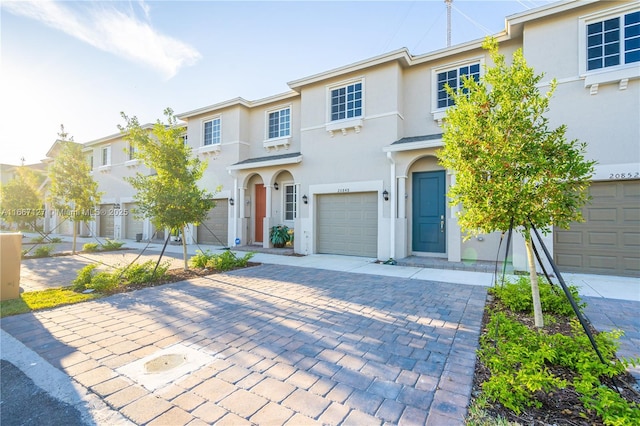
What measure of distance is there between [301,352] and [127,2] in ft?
28.3

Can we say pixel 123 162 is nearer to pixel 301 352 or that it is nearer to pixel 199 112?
pixel 199 112

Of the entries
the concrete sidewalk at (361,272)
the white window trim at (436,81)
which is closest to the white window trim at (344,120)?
the white window trim at (436,81)

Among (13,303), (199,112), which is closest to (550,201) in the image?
(13,303)

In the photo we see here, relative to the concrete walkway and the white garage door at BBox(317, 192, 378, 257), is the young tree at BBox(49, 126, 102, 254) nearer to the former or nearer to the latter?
the concrete walkway

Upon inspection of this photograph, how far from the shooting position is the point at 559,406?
7.84ft

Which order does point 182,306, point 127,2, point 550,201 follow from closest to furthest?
point 550,201 < point 182,306 < point 127,2

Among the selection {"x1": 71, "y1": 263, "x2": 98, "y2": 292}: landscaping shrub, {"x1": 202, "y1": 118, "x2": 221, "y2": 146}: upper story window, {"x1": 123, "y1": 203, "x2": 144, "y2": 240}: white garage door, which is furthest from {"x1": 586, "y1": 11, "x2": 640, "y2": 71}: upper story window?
{"x1": 123, "y1": 203, "x2": 144, "y2": 240}: white garage door

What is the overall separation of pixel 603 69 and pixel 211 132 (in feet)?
49.0

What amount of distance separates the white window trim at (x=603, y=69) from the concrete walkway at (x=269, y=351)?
4.93 m

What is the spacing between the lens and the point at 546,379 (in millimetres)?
2357

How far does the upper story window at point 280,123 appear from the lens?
13.1 metres

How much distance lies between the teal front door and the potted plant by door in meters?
5.38

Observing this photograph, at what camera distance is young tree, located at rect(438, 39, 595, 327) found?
11.6ft

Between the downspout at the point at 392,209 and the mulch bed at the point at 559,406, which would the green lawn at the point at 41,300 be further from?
the downspout at the point at 392,209
